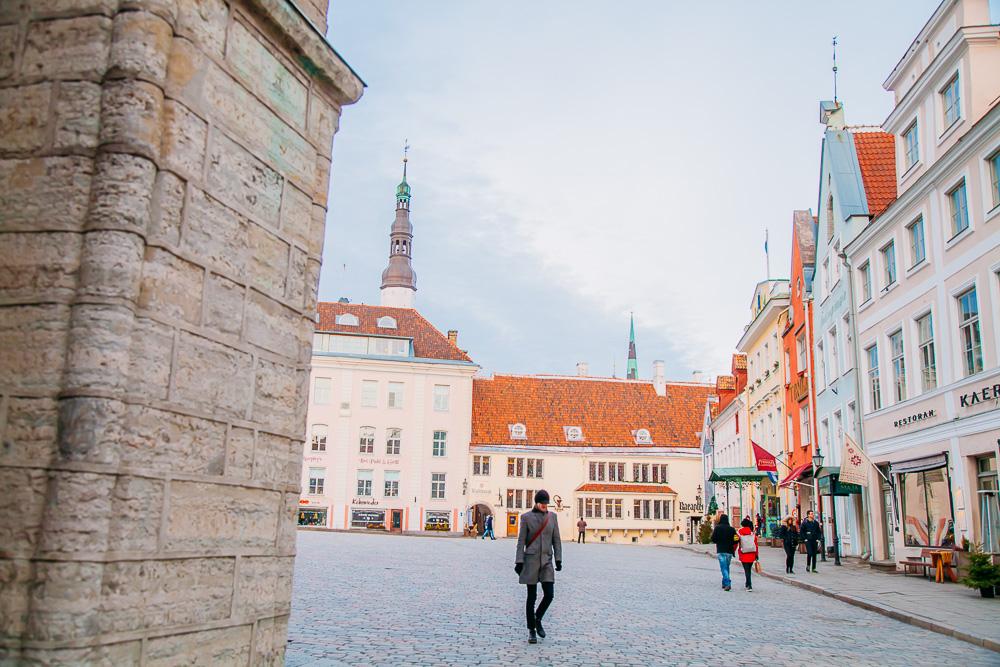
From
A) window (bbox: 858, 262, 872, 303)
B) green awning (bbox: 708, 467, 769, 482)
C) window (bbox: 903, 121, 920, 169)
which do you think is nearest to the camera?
window (bbox: 903, 121, 920, 169)

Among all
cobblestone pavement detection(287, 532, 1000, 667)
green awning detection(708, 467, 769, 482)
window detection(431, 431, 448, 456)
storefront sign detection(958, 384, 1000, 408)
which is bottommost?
cobblestone pavement detection(287, 532, 1000, 667)

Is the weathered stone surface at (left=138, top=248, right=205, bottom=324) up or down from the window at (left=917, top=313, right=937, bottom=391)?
down

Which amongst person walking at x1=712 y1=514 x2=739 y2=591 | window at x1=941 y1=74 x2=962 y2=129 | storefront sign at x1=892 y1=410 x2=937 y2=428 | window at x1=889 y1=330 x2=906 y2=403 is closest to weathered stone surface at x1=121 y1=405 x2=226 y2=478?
person walking at x1=712 y1=514 x2=739 y2=591

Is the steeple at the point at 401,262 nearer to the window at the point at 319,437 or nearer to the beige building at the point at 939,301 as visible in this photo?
the window at the point at 319,437

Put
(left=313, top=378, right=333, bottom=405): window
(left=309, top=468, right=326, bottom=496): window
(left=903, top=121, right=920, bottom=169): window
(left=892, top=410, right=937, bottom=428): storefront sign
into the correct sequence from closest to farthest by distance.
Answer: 1. (left=892, top=410, right=937, bottom=428): storefront sign
2. (left=903, top=121, right=920, bottom=169): window
3. (left=309, top=468, right=326, bottom=496): window
4. (left=313, top=378, right=333, bottom=405): window

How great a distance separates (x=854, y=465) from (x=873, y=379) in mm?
2976

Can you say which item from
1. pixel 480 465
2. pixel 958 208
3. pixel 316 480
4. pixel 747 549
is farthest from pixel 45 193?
pixel 480 465

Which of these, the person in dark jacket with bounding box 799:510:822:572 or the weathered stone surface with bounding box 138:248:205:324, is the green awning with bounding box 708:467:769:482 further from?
the weathered stone surface with bounding box 138:248:205:324

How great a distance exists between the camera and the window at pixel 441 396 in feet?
225

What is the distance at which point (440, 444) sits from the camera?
67.8 meters

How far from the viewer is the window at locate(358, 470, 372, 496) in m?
65.8

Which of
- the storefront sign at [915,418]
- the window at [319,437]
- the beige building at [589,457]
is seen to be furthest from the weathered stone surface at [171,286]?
the beige building at [589,457]

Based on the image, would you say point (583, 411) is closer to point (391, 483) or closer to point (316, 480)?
point (391, 483)

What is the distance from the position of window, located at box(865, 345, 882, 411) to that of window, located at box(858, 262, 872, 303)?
151 centimetres
